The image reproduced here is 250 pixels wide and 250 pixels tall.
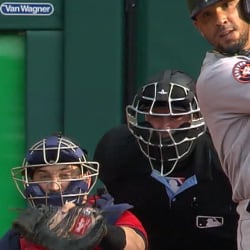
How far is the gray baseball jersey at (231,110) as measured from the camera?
9.14 ft

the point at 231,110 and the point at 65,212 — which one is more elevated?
the point at 231,110

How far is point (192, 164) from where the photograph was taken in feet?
11.7

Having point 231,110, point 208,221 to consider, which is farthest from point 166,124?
point 231,110

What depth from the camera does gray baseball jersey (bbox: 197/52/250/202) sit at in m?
2.79

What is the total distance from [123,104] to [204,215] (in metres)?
1.19

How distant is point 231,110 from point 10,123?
197 centimetres

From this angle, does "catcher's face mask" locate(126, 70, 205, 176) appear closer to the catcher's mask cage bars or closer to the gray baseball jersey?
the catcher's mask cage bars

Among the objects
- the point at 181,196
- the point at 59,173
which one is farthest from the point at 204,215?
the point at 59,173

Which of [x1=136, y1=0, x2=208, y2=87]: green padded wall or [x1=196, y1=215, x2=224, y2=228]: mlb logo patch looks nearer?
[x1=196, y1=215, x2=224, y2=228]: mlb logo patch

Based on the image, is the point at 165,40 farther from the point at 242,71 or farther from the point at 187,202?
the point at 242,71

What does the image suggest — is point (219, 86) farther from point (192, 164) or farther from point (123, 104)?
point (123, 104)

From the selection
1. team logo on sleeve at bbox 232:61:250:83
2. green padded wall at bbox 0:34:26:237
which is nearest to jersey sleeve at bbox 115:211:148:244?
team logo on sleeve at bbox 232:61:250:83

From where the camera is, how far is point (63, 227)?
2.92 metres

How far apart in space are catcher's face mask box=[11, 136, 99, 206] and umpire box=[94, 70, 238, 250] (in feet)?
1.05
